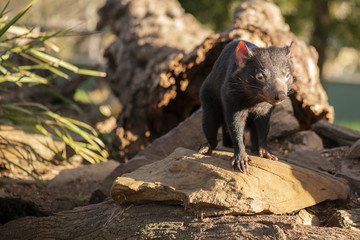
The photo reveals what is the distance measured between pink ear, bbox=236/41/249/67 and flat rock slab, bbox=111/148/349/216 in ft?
2.14

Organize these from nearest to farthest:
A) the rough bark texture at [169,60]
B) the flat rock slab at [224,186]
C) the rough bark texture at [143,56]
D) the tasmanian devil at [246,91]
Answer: the flat rock slab at [224,186]
the tasmanian devil at [246,91]
the rough bark texture at [169,60]
the rough bark texture at [143,56]

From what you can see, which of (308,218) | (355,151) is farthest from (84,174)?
(355,151)

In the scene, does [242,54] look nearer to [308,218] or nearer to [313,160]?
[308,218]

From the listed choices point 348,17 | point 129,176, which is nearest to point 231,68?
point 129,176

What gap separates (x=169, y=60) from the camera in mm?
4867

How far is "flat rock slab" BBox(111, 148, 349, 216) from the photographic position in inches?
100

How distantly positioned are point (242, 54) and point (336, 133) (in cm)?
199

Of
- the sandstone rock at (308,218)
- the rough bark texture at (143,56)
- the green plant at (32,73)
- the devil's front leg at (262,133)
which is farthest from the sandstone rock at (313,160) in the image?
the green plant at (32,73)

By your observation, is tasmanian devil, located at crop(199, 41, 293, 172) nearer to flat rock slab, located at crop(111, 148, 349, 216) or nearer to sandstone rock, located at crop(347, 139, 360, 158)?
flat rock slab, located at crop(111, 148, 349, 216)

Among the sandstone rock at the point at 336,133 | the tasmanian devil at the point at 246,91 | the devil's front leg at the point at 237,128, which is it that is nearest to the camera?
the tasmanian devil at the point at 246,91

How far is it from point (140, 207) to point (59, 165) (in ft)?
7.68

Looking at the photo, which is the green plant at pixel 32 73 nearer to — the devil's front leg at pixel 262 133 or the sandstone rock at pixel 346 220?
the devil's front leg at pixel 262 133

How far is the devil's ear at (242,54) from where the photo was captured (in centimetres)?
279

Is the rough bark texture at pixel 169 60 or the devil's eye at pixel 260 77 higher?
the rough bark texture at pixel 169 60
